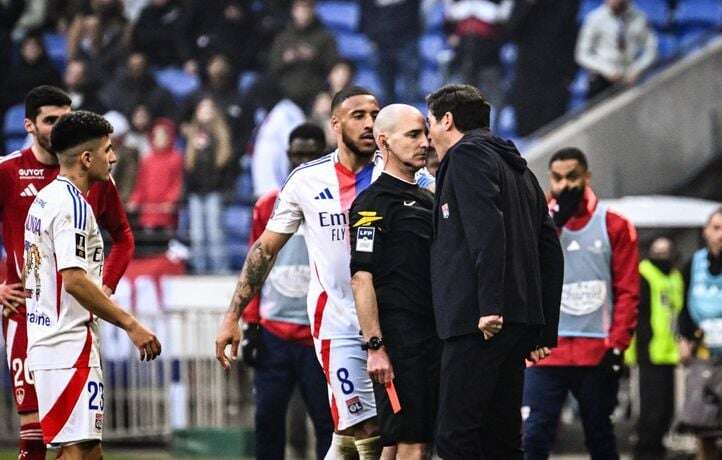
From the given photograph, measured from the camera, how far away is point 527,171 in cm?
781

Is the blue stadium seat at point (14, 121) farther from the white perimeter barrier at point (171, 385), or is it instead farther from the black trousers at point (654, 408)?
the black trousers at point (654, 408)


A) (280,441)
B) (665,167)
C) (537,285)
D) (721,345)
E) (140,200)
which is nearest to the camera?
(537,285)

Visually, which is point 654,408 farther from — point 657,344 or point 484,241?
point 484,241

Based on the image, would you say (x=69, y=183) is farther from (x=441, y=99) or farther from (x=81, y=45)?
(x=81, y=45)

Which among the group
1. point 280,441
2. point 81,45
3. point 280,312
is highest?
point 81,45

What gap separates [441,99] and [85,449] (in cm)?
242

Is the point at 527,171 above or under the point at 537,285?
above

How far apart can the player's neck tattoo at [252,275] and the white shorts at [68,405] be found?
982mm

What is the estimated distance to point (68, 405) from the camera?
7.61 meters

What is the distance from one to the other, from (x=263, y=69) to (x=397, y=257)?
41.5 feet

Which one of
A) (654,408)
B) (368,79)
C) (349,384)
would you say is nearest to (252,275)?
(349,384)

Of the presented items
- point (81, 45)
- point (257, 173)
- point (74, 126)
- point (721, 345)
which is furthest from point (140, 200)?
point (74, 126)

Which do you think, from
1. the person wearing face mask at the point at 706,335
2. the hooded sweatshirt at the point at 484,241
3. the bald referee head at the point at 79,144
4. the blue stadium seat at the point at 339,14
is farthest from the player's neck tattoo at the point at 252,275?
the blue stadium seat at the point at 339,14

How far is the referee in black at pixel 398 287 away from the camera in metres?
7.75
